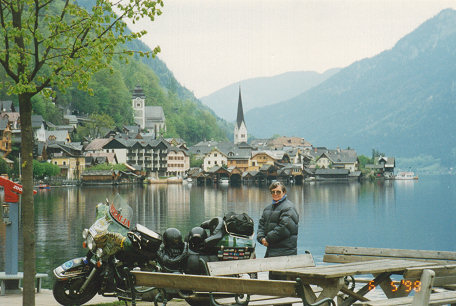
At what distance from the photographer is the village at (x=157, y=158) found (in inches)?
4402

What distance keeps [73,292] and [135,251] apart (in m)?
1.05

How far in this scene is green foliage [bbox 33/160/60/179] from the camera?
99.2m

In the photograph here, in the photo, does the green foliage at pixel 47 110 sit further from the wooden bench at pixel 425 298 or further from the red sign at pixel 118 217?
the wooden bench at pixel 425 298

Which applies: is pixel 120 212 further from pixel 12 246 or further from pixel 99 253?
pixel 12 246

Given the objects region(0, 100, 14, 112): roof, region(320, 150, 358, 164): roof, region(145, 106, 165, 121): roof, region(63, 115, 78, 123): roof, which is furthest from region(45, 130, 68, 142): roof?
region(320, 150, 358, 164): roof

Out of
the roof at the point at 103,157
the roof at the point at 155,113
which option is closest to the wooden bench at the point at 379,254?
the roof at the point at 103,157

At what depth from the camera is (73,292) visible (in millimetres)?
9156

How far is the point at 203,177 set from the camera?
13838 cm

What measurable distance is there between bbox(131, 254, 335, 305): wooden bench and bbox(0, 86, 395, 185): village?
89.0 metres

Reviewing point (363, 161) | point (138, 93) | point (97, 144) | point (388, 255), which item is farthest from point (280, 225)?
point (363, 161)

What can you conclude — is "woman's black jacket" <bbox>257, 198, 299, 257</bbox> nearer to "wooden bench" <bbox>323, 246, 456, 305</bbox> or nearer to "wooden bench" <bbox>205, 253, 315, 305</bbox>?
"wooden bench" <bbox>323, 246, 456, 305</bbox>

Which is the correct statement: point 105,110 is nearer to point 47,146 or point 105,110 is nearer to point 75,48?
point 47,146

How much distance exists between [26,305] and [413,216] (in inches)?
2045

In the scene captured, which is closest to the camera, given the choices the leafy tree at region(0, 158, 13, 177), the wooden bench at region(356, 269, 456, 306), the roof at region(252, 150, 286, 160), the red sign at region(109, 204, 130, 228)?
the wooden bench at region(356, 269, 456, 306)
